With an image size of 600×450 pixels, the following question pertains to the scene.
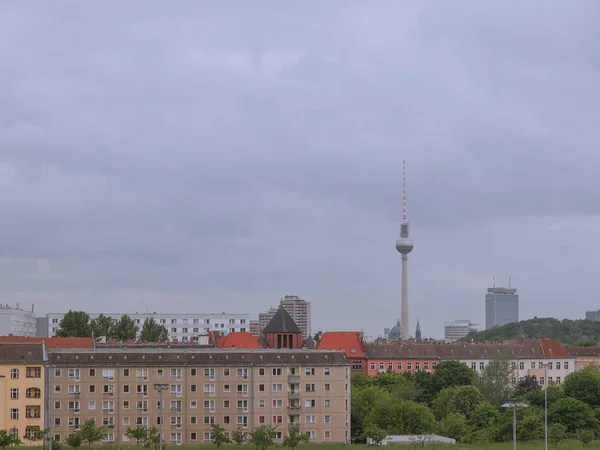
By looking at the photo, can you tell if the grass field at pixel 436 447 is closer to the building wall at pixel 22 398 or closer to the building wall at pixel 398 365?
the building wall at pixel 22 398

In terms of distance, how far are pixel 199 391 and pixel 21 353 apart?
57.5ft

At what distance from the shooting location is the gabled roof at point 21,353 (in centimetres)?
9862

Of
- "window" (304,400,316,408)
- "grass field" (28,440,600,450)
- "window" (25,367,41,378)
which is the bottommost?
"grass field" (28,440,600,450)

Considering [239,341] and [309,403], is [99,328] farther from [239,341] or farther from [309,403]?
[309,403]

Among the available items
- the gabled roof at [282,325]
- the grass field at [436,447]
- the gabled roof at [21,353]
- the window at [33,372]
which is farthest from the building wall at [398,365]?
the window at [33,372]

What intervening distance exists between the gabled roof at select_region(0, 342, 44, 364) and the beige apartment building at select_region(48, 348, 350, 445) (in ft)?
4.77

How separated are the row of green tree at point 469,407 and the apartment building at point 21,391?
31.3 meters

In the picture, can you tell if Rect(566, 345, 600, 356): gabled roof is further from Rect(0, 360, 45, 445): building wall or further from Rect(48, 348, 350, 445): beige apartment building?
Rect(0, 360, 45, 445): building wall

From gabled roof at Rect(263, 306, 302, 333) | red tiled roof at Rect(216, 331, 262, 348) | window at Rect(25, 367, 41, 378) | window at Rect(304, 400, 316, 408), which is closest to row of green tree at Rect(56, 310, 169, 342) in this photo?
red tiled roof at Rect(216, 331, 262, 348)

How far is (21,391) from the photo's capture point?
324 feet

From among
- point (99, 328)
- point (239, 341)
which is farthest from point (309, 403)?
point (99, 328)

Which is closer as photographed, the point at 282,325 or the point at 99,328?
the point at 282,325

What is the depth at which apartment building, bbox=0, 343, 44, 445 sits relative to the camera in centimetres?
9750

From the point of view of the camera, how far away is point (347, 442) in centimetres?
10356
